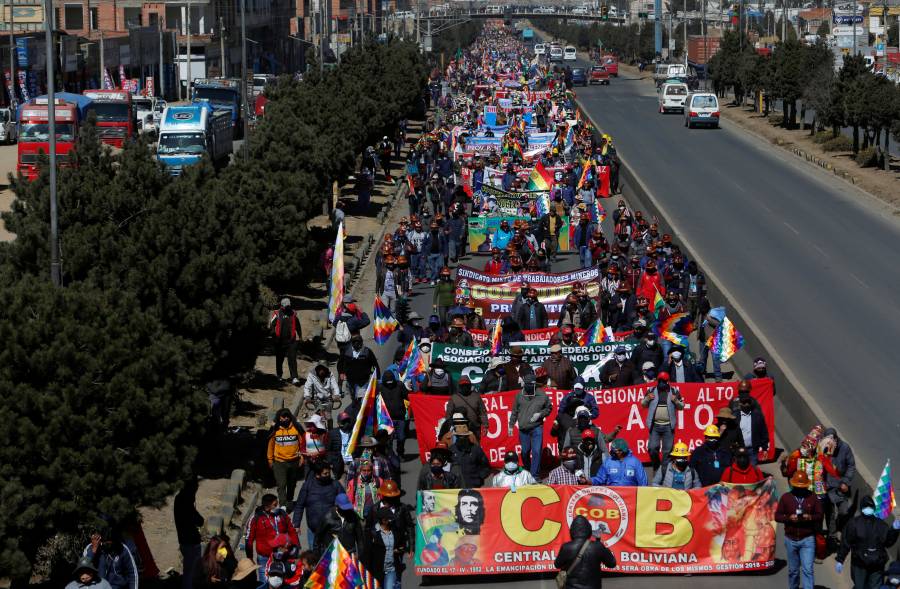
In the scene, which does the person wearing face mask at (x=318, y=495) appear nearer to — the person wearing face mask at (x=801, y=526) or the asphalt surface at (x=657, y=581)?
the asphalt surface at (x=657, y=581)

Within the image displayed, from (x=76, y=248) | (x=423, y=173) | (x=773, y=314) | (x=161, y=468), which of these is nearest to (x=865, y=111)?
(x=423, y=173)

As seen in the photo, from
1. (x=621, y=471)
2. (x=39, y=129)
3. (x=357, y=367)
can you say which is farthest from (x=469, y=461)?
(x=39, y=129)

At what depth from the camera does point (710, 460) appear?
1525 centimetres

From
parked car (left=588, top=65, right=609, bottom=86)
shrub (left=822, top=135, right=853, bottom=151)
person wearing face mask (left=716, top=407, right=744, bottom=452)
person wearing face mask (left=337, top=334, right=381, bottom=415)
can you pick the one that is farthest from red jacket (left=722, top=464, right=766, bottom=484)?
parked car (left=588, top=65, right=609, bottom=86)

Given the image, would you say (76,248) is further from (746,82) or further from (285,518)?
(746,82)

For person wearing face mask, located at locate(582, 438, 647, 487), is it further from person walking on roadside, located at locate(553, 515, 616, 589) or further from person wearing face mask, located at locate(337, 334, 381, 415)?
person wearing face mask, located at locate(337, 334, 381, 415)

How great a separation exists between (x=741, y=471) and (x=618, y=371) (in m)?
4.57

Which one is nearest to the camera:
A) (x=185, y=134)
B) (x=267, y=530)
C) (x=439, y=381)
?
(x=267, y=530)

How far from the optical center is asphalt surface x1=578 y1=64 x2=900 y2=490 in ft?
74.8

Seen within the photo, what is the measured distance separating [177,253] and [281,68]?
4668 inches

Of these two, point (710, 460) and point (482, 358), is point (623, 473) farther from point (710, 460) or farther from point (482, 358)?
point (482, 358)

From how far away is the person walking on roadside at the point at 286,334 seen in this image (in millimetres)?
22938

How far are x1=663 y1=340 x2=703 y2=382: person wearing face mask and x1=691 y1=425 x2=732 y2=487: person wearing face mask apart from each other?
3211 millimetres

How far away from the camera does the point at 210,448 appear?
65.3 feet
